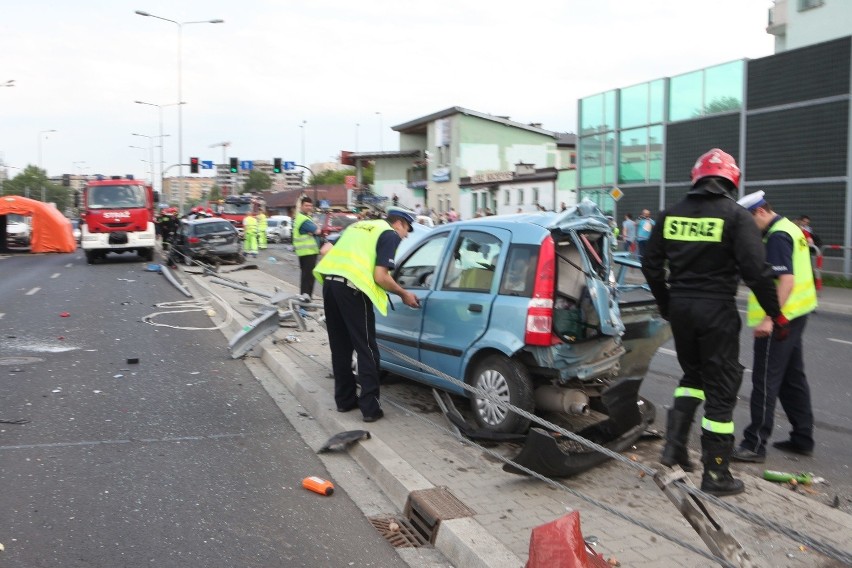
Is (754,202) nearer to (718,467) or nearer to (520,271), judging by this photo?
(520,271)

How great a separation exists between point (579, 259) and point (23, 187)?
13356cm

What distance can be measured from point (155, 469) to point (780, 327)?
4210 millimetres

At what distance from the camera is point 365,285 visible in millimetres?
6172

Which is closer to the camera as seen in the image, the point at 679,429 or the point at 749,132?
the point at 679,429

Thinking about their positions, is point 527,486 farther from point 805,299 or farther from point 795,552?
point 805,299

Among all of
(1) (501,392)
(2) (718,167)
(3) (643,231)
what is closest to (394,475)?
(1) (501,392)

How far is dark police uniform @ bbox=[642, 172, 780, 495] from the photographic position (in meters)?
4.49

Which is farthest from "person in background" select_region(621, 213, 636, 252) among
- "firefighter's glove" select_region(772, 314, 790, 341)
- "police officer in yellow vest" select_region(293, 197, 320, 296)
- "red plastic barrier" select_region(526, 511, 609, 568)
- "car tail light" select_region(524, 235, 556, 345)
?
"red plastic barrier" select_region(526, 511, 609, 568)

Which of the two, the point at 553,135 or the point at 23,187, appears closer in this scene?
the point at 553,135

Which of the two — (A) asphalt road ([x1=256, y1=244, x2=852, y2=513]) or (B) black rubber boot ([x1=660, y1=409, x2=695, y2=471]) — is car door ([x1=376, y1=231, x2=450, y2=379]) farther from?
(B) black rubber boot ([x1=660, y1=409, x2=695, y2=471])

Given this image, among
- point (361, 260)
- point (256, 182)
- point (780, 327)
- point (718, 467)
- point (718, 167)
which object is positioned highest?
point (256, 182)

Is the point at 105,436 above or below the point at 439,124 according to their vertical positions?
below

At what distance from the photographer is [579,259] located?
590 centimetres

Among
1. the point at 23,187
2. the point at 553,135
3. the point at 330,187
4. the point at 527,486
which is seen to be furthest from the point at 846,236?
the point at 23,187
